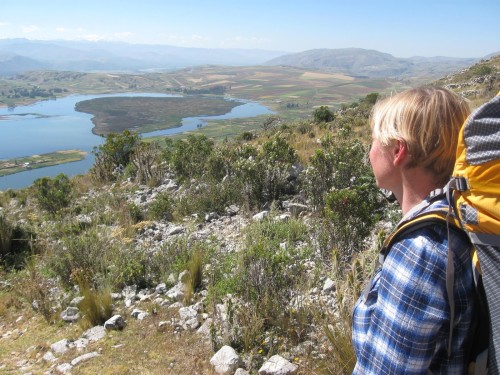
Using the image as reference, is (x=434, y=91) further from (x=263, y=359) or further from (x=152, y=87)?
(x=152, y=87)

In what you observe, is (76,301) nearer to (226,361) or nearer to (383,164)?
(226,361)

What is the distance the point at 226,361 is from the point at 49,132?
8524cm

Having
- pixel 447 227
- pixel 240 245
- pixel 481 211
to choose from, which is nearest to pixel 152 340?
pixel 240 245

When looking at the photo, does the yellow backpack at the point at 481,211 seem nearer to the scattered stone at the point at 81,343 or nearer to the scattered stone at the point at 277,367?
the scattered stone at the point at 277,367

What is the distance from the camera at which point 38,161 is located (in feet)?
172

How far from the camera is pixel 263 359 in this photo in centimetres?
301

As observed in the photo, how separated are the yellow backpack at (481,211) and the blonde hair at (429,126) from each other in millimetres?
165

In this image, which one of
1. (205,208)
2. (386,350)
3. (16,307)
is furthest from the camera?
(205,208)

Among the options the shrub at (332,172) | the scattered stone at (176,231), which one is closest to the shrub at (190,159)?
the scattered stone at (176,231)

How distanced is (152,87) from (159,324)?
6625 inches

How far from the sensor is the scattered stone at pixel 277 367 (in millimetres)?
2709

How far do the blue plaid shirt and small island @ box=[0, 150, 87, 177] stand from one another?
5282 cm

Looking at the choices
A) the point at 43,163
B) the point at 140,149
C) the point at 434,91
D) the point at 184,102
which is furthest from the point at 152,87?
the point at 434,91

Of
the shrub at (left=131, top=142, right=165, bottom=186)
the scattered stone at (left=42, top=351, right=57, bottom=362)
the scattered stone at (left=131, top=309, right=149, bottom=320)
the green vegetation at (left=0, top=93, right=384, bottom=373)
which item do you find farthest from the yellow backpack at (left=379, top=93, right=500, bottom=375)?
the shrub at (left=131, top=142, right=165, bottom=186)
